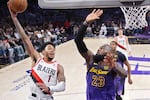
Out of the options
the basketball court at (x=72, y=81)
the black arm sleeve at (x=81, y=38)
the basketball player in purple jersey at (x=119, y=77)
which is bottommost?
the basketball court at (x=72, y=81)

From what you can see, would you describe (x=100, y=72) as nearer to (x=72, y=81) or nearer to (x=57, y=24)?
(x=72, y=81)

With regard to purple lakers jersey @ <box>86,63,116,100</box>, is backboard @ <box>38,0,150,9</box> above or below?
above

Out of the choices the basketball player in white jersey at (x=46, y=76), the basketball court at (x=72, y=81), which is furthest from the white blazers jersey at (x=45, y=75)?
the basketball court at (x=72, y=81)

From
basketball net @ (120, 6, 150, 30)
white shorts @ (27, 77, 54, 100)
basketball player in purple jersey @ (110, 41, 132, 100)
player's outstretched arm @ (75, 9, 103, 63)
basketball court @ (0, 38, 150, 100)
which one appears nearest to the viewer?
player's outstretched arm @ (75, 9, 103, 63)

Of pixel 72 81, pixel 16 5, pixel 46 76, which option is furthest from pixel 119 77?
pixel 72 81

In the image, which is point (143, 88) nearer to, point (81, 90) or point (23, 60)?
point (81, 90)

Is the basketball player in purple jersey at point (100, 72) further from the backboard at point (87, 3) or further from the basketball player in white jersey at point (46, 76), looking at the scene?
the backboard at point (87, 3)

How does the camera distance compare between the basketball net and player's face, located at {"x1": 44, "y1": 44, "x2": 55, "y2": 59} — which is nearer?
player's face, located at {"x1": 44, "y1": 44, "x2": 55, "y2": 59}

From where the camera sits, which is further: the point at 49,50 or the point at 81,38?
the point at 49,50

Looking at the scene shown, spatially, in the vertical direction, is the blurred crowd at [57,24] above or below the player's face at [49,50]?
above

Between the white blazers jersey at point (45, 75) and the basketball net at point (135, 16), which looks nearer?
the white blazers jersey at point (45, 75)

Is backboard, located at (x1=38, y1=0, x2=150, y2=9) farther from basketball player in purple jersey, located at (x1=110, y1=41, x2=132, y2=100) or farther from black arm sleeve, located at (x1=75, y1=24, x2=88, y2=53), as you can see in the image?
basketball player in purple jersey, located at (x1=110, y1=41, x2=132, y2=100)

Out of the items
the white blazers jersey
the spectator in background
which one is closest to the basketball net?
the white blazers jersey

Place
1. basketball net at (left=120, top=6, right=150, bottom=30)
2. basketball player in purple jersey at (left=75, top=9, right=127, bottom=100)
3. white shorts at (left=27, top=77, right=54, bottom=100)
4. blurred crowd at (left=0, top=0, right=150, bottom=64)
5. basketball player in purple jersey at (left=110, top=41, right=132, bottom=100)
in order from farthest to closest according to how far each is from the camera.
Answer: blurred crowd at (left=0, top=0, right=150, bottom=64)
basketball net at (left=120, top=6, right=150, bottom=30)
basketball player in purple jersey at (left=110, top=41, right=132, bottom=100)
white shorts at (left=27, top=77, right=54, bottom=100)
basketball player in purple jersey at (left=75, top=9, right=127, bottom=100)
